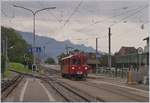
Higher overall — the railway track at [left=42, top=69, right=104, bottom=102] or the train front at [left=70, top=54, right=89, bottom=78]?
the train front at [left=70, top=54, right=89, bottom=78]

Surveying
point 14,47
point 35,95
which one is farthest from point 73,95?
point 14,47

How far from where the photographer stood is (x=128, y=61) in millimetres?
81062

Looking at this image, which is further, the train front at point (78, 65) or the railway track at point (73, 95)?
the train front at point (78, 65)

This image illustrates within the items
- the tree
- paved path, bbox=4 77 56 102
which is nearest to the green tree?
the tree

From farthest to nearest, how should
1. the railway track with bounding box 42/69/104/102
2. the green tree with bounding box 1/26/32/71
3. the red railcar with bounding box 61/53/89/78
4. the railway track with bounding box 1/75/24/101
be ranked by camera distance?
the green tree with bounding box 1/26/32/71 → the red railcar with bounding box 61/53/89/78 → the railway track with bounding box 1/75/24/101 → the railway track with bounding box 42/69/104/102

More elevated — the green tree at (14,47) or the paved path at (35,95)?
the green tree at (14,47)

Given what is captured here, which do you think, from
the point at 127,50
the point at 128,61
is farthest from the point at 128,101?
the point at 127,50

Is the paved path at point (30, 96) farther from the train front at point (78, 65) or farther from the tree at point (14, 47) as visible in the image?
the tree at point (14, 47)

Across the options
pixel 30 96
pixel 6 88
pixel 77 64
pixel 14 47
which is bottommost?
pixel 30 96

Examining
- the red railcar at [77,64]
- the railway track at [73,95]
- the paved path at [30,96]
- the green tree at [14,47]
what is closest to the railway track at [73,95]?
the railway track at [73,95]

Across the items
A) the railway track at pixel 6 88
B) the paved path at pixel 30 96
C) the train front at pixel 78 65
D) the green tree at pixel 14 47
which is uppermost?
the green tree at pixel 14 47

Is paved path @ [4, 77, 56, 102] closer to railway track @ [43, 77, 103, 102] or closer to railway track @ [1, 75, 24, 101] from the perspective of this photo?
railway track @ [1, 75, 24, 101]

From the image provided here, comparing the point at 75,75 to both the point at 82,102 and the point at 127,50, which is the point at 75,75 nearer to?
the point at 82,102

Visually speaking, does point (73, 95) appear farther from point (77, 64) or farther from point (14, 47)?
point (14, 47)
